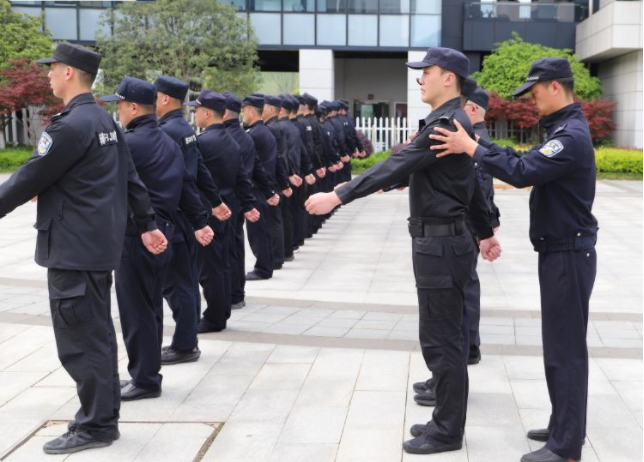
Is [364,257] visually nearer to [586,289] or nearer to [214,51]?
[586,289]

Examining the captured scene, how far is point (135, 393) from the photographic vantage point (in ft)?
18.5

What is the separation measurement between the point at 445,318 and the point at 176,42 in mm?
24655

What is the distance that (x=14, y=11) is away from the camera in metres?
28.4

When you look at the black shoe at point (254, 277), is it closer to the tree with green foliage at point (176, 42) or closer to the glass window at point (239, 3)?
Answer: the tree with green foliage at point (176, 42)

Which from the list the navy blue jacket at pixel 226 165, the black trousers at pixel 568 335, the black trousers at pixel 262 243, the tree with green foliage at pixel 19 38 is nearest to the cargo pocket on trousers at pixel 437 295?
the black trousers at pixel 568 335

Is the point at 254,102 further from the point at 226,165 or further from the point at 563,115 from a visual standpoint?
the point at 563,115

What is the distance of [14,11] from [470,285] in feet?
83.6

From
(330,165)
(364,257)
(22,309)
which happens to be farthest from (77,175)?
(330,165)

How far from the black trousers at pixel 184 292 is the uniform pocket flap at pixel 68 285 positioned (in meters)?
1.73

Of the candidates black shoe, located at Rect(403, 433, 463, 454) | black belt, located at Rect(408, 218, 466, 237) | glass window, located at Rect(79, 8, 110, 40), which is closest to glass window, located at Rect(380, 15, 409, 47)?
glass window, located at Rect(79, 8, 110, 40)

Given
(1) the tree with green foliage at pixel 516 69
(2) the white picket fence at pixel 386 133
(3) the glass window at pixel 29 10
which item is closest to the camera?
(2) the white picket fence at pixel 386 133

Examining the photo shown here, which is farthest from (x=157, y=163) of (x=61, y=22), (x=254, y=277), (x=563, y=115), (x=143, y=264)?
(x=61, y=22)

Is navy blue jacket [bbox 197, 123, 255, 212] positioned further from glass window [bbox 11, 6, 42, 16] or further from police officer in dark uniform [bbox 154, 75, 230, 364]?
glass window [bbox 11, 6, 42, 16]

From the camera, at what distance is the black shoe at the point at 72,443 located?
15.4 feet
